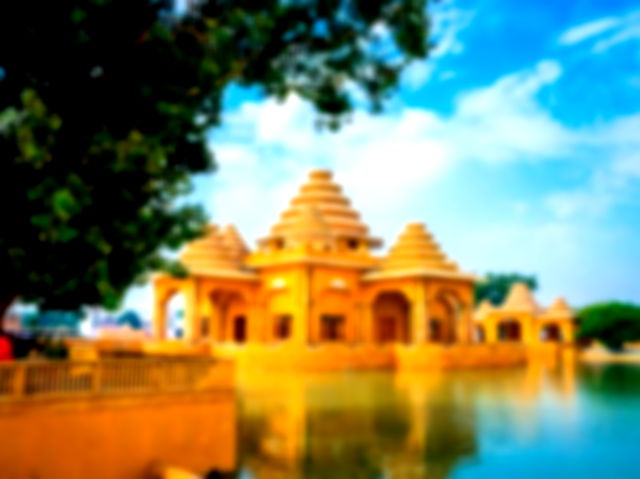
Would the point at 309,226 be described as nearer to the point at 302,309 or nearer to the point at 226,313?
the point at 302,309

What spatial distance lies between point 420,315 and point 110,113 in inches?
968

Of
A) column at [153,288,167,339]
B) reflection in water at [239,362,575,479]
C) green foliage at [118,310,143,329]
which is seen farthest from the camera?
green foliage at [118,310,143,329]

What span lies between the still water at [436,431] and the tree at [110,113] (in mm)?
4329

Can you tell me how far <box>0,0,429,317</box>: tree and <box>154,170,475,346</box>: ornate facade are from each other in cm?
2011

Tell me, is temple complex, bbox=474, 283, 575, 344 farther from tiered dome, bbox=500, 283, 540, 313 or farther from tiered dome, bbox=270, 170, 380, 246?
tiered dome, bbox=270, 170, 380, 246

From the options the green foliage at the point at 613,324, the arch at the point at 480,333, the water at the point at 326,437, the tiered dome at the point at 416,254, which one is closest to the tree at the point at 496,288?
the arch at the point at 480,333

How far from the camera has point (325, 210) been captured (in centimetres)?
3803

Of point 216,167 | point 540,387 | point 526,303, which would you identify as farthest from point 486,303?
point 216,167

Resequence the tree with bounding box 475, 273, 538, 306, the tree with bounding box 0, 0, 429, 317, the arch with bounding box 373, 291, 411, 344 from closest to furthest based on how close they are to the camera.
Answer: the tree with bounding box 0, 0, 429, 317, the arch with bounding box 373, 291, 411, 344, the tree with bounding box 475, 273, 538, 306

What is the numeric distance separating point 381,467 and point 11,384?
5.77 metres

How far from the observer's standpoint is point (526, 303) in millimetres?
53594

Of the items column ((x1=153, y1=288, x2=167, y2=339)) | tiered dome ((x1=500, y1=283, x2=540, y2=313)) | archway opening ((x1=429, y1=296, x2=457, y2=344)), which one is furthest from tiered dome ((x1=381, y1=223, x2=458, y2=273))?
tiered dome ((x1=500, y1=283, x2=540, y2=313))

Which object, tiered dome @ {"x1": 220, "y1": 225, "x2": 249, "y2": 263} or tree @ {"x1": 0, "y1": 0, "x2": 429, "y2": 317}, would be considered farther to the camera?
tiered dome @ {"x1": 220, "y1": 225, "x2": 249, "y2": 263}

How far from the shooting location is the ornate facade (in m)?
31.2
